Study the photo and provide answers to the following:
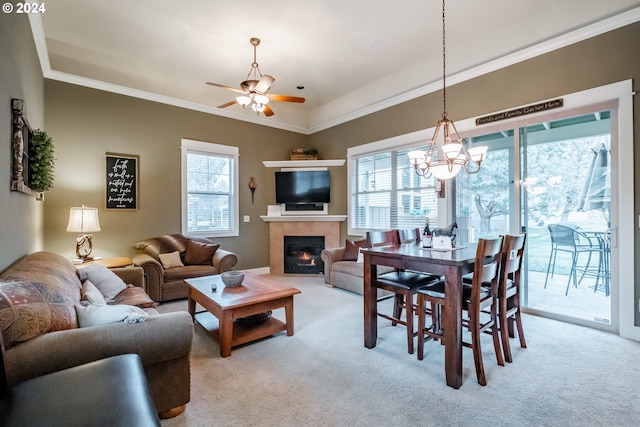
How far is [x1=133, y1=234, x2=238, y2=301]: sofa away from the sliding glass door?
12.5 feet

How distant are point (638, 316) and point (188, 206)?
5.81 metres

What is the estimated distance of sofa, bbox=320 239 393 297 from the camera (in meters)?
4.37

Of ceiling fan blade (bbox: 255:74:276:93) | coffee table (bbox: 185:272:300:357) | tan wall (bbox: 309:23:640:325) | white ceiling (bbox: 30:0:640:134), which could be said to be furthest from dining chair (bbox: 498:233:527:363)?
ceiling fan blade (bbox: 255:74:276:93)

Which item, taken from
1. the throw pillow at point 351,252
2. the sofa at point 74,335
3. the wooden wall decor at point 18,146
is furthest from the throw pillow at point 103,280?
the throw pillow at point 351,252

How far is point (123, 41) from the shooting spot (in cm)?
383

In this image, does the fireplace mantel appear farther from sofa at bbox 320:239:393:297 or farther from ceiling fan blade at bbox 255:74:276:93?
ceiling fan blade at bbox 255:74:276:93

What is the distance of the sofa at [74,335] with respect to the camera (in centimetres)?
135

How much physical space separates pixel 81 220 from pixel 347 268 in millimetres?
3515

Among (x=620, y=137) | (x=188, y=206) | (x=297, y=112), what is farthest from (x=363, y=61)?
(x=188, y=206)

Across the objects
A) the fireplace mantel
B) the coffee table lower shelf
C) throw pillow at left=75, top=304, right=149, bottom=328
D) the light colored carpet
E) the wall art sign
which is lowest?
the light colored carpet

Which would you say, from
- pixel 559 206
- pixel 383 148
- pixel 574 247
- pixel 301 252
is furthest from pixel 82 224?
pixel 574 247

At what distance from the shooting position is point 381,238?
10.1ft

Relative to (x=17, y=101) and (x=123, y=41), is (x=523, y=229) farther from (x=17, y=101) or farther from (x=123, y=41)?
(x=123, y=41)

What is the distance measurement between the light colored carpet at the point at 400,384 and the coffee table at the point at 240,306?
92 millimetres
